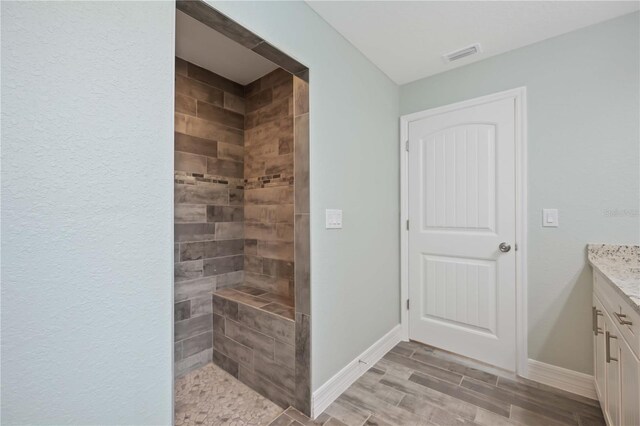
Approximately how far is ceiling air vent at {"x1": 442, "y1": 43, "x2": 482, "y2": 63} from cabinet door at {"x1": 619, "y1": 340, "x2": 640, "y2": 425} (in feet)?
6.45

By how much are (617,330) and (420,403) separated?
110cm

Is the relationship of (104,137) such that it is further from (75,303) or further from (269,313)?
(269,313)

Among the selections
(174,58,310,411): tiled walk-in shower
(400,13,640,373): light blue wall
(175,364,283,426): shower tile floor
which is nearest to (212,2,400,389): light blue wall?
(174,58,310,411): tiled walk-in shower

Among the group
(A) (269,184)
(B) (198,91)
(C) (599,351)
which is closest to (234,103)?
(B) (198,91)

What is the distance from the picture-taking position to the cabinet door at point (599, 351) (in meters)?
1.50

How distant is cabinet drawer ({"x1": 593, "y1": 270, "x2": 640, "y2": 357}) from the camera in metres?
0.97

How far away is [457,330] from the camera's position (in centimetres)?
235

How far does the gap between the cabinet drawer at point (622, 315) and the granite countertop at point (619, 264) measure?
50mm

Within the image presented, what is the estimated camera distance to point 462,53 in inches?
84.4

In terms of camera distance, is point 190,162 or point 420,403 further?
point 190,162

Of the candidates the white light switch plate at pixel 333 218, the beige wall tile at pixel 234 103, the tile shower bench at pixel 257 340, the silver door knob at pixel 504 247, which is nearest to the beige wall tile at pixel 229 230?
the tile shower bench at pixel 257 340

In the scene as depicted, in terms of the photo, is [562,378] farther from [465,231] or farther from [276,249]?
[276,249]

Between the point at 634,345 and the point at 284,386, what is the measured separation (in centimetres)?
167

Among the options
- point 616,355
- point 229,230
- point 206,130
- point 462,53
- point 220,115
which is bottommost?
point 616,355
